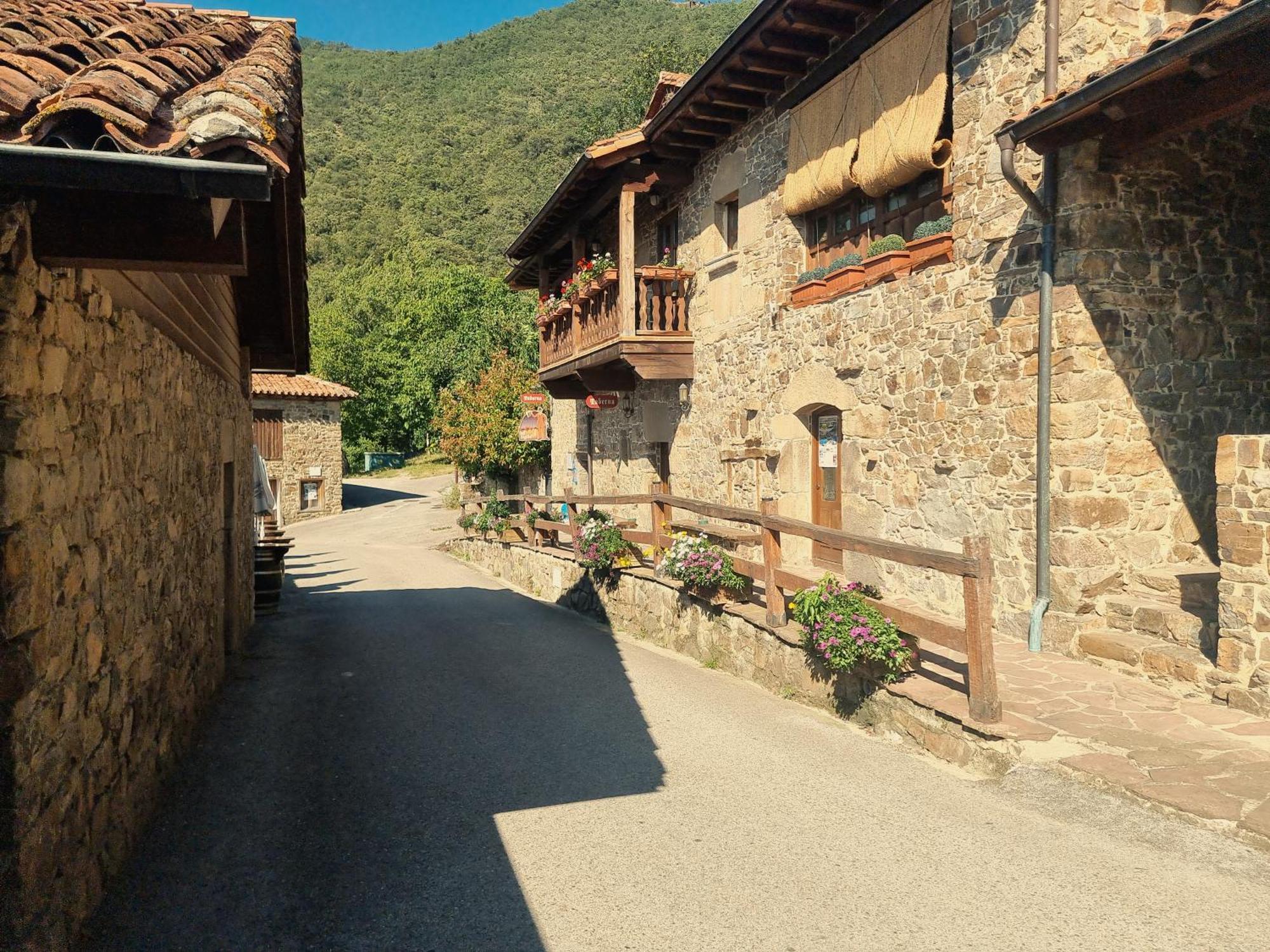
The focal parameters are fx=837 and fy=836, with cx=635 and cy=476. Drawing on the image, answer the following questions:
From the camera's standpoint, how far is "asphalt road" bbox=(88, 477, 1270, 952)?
320cm

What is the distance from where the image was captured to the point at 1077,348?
6141mm

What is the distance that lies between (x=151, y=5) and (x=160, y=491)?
8.89ft

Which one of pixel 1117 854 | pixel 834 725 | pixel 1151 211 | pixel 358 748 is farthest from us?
pixel 1151 211

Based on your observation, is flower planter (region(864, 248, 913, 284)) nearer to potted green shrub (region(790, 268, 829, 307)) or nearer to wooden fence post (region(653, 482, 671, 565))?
potted green shrub (region(790, 268, 829, 307))

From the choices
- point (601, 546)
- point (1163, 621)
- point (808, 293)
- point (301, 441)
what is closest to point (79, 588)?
point (1163, 621)

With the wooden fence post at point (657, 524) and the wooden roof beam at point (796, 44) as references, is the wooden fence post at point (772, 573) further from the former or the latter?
the wooden roof beam at point (796, 44)

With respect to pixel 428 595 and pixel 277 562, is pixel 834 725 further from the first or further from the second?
pixel 277 562

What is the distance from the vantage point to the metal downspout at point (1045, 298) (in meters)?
6.19

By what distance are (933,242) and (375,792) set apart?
623cm

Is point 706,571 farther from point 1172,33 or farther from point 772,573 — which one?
point 1172,33

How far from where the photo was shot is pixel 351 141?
6988 cm

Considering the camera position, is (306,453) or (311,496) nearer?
(306,453)

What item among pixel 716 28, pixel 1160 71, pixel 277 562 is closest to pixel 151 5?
pixel 1160 71

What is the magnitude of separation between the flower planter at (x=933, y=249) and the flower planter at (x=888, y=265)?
13 cm
